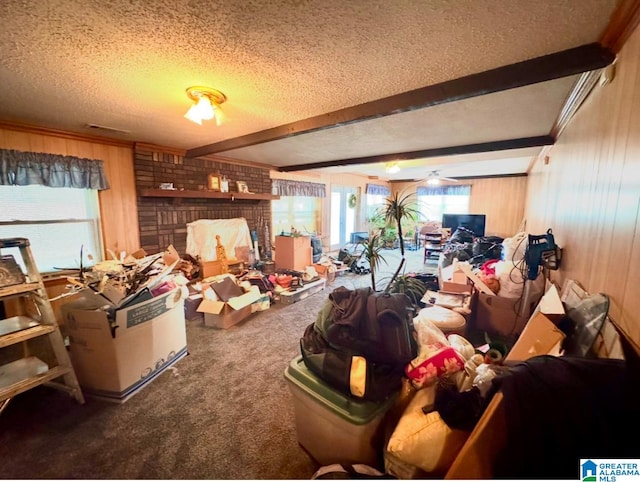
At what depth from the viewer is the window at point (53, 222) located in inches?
96.0

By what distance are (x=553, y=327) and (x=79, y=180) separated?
13.4 ft

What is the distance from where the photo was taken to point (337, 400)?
115 cm

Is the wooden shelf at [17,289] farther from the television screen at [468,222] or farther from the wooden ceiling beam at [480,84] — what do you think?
the television screen at [468,222]

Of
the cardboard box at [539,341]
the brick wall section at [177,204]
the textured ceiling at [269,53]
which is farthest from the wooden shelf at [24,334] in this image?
the cardboard box at [539,341]

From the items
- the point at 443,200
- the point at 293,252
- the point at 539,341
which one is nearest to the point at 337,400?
the point at 539,341

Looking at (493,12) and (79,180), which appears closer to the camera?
(493,12)

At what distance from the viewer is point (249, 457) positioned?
4.49 feet

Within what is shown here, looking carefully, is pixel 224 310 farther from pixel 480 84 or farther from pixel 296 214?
pixel 296 214

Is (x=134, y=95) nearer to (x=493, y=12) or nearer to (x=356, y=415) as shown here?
(x=493, y=12)

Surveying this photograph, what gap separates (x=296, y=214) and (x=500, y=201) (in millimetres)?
5434

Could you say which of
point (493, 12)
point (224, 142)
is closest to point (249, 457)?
point (493, 12)

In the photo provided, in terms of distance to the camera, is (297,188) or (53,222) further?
(297,188)

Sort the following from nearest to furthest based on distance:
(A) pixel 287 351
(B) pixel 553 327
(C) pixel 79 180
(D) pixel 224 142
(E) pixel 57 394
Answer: (B) pixel 553 327 → (E) pixel 57 394 → (A) pixel 287 351 → (C) pixel 79 180 → (D) pixel 224 142

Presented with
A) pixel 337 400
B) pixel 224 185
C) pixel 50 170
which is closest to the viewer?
pixel 337 400
